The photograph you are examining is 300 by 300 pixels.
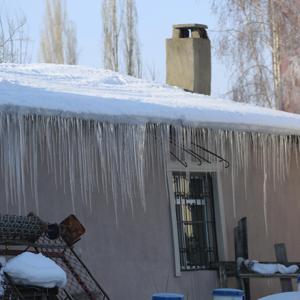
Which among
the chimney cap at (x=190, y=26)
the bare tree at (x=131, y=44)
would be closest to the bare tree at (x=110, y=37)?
the bare tree at (x=131, y=44)

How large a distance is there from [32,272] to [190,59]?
7.47 m

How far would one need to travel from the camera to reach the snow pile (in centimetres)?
778

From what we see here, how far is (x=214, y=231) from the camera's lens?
11508mm

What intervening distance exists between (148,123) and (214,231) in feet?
7.89

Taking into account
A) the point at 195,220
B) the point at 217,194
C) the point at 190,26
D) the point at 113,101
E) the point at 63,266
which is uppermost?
the point at 190,26

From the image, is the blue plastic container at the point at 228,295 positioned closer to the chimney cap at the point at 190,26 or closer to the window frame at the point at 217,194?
the window frame at the point at 217,194

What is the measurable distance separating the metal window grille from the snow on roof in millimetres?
970

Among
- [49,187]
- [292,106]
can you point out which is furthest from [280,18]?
[49,187]

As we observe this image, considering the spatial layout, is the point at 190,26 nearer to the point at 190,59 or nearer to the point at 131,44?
the point at 190,59

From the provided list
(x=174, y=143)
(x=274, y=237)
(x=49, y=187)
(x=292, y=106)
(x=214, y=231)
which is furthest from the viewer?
(x=292, y=106)

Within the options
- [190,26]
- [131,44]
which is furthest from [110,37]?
[190,26]

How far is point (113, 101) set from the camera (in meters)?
9.62

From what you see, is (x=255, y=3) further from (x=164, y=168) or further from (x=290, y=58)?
(x=164, y=168)

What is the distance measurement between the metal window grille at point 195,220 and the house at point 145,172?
14 mm
